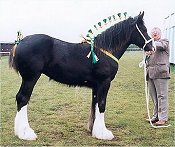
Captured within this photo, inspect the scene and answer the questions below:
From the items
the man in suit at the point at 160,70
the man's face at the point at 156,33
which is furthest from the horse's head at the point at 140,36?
the man's face at the point at 156,33

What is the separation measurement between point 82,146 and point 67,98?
4.29m

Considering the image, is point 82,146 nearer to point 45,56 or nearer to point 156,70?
point 45,56

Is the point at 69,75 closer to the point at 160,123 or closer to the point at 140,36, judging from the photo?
the point at 140,36

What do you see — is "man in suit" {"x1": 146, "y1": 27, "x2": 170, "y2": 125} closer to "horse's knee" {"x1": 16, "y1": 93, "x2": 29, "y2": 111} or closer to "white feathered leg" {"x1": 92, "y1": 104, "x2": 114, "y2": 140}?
"white feathered leg" {"x1": 92, "y1": 104, "x2": 114, "y2": 140}

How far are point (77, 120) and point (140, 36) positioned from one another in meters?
2.23

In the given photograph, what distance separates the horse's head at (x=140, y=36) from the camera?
5.92 metres

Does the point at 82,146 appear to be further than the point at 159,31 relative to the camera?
No

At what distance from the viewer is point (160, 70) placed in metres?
6.50

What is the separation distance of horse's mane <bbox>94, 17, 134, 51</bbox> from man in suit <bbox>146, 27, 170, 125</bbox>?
78cm

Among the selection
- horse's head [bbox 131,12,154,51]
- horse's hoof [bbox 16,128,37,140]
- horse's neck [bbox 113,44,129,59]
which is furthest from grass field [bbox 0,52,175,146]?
horse's head [bbox 131,12,154,51]

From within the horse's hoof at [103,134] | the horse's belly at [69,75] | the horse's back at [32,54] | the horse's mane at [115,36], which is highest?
the horse's mane at [115,36]

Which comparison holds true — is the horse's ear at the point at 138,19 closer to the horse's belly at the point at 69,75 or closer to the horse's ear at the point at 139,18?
the horse's ear at the point at 139,18

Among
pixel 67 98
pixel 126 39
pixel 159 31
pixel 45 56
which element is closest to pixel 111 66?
pixel 126 39

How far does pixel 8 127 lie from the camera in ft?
19.8
